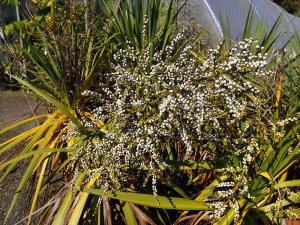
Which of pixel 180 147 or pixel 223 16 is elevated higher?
pixel 223 16

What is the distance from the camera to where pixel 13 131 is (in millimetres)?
6137

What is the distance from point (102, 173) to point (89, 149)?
165 millimetres

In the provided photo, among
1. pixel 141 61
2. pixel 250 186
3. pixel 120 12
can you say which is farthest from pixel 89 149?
pixel 120 12

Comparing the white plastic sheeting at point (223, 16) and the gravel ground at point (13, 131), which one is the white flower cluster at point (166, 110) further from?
the white plastic sheeting at point (223, 16)

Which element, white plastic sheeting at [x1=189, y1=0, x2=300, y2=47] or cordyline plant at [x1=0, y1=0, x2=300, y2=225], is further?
white plastic sheeting at [x1=189, y1=0, x2=300, y2=47]

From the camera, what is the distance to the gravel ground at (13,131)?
4277 mm

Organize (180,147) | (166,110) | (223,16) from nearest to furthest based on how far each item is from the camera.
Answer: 1. (166,110)
2. (180,147)
3. (223,16)

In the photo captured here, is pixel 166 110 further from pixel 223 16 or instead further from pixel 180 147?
pixel 223 16

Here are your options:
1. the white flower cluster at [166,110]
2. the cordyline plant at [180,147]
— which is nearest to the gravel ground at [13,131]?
the cordyline plant at [180,147]

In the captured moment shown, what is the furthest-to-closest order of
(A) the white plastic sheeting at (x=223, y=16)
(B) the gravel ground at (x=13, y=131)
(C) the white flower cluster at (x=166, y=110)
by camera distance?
(A) the white plastic sheeting at (x=223, y=16), (B) the gravel ground at (x=13, y=131), (C) the white flower cluster at (x=166, y=110)

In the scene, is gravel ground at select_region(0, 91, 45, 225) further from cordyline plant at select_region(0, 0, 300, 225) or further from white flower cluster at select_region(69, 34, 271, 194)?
white flower cluster at select_region(69, 34, 271, 194)

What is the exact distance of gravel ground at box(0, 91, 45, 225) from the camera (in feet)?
14.0

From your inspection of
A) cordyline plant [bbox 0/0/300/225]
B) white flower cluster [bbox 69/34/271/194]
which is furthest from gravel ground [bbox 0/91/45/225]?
white flower cluster [bbox 69/34/271/194]

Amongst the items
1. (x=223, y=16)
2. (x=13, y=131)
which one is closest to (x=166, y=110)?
(x=223, y=16)
